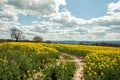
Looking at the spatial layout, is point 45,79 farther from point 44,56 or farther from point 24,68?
point 44,56

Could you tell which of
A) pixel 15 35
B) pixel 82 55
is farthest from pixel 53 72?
pixel 15 35

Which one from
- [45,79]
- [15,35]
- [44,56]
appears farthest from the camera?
[15,35]

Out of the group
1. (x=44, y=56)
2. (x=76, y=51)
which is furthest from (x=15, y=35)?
(x=44, y=56)

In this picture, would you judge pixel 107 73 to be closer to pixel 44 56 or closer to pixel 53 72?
pixel 53 72

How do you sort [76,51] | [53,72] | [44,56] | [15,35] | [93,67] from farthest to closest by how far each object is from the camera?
[15,35] → [76,51] → [44,56] → [93,67] → [53,72]

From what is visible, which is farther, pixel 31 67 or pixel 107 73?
pixel 31 67

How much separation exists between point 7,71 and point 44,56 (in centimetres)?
1217

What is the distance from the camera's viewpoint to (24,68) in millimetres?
Answer: 16125

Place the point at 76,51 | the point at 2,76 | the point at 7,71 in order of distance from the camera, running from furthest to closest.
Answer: the point at 76,51 < the point at 7,71 < the point at 2,76

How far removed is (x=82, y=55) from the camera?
38.6 m

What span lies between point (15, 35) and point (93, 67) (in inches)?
4340

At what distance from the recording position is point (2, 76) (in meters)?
12.0

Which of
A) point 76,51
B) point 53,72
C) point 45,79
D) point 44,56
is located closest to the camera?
point 45,79

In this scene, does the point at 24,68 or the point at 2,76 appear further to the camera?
the point at 24,68
